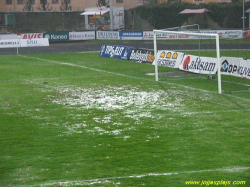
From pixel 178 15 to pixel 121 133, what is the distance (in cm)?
5988

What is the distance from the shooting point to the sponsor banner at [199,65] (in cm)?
2231

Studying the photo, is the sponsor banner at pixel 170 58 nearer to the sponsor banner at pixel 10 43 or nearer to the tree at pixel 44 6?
the sponsor banner at pixel 10 43

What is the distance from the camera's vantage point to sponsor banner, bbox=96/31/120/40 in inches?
2103

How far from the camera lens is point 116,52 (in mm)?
33719

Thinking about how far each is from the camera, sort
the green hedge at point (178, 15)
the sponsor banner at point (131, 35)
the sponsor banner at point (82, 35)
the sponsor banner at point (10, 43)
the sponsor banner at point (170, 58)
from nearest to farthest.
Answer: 1. the sponsor banner at point (170, 58)
2. the sponsor banner at point (10, 43)
3. the sponsor banner at point (131, 35)
4. the sponsor banner at point (82, 35)
5. the green hedge at point (178, 15)

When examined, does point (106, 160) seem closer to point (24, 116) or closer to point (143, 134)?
point (143, 134)

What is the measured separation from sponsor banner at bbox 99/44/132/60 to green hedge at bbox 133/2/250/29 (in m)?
33.5

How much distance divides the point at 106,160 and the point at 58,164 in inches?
38.5

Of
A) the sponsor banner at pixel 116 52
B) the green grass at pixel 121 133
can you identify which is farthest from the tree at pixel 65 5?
the green grass at pixel 121 133

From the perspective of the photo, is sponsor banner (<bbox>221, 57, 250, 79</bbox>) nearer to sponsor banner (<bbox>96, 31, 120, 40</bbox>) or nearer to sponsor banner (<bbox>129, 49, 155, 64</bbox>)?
sponsor banner (<bbox>129, 49, 155, 64</bbox>)

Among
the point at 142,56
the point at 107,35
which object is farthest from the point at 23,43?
the point at 142,56

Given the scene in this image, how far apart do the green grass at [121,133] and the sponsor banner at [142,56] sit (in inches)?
307

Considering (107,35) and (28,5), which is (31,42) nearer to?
(107,35)

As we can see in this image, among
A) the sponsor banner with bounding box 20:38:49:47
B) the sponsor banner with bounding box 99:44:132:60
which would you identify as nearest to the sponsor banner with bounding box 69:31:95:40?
the sponsor banner with bounding box 20:38:49:47
